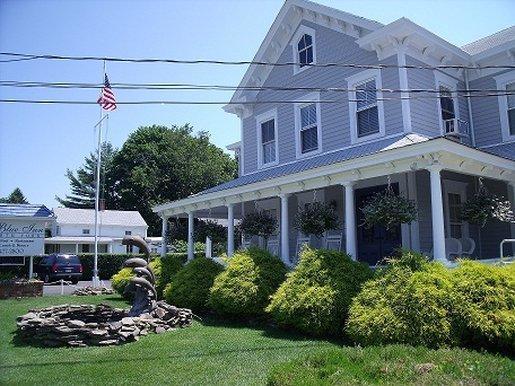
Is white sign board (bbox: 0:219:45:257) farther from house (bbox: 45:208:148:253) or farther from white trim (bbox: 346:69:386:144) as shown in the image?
house (bbox: 45:208:148:253)

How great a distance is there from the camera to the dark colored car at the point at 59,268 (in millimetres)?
28531

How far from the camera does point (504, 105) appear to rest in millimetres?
13328

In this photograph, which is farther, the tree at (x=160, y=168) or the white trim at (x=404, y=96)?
the tree at (x=160, y=168)

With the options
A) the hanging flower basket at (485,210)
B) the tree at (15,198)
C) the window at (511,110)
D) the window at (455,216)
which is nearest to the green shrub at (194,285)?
the window at (455,216)

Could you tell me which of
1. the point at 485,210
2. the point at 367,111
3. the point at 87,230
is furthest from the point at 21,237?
the point at 87,230

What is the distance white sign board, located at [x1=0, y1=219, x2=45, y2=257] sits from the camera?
18984 millimetres

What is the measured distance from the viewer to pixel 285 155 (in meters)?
16.5

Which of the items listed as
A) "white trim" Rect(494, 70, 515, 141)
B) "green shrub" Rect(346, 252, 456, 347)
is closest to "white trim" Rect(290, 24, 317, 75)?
"white trim" Rect(494, 70, 515, 141)

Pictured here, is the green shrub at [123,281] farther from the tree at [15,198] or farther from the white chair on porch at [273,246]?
the tree at [15,198]

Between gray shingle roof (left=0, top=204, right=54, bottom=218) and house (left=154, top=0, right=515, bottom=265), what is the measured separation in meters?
8.50

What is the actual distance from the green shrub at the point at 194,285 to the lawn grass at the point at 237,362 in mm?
2400

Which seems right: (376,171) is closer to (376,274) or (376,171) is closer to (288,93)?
(376,274)

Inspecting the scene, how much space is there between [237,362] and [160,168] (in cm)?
4869

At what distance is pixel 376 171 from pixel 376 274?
291cm
